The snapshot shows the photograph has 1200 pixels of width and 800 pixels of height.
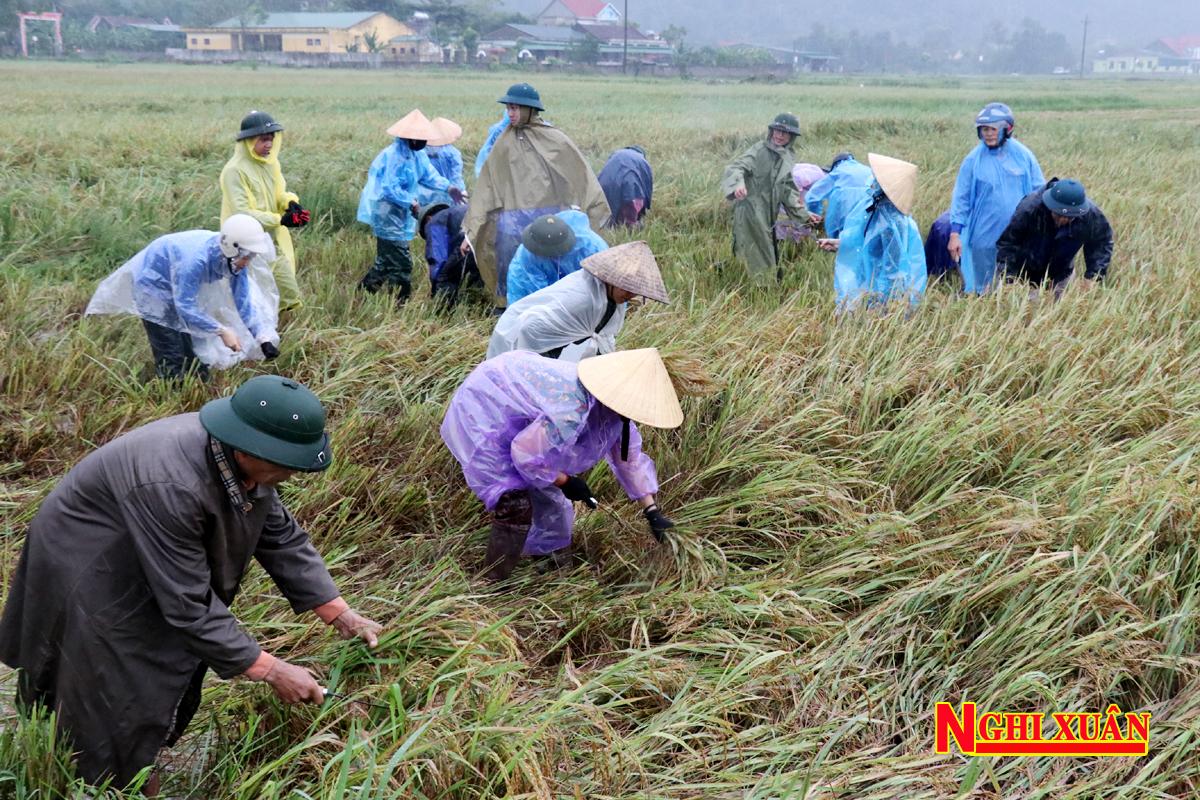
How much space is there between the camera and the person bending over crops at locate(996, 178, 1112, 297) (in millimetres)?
5648

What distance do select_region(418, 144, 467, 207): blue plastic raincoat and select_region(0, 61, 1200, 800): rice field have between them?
59 centimetres

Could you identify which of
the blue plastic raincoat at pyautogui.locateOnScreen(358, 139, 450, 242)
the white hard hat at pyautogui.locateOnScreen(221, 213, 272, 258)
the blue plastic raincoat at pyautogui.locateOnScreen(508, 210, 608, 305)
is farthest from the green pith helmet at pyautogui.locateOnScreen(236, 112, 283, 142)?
the blue plastic raincoat at pyautogui.locateOnScreen(508, 210, 608, 305)

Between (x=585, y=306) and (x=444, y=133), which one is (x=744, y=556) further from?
(x=444, y=133)

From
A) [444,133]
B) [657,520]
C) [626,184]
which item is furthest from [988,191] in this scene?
[657,520]

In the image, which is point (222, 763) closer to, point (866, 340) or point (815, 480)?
point (815, 480)

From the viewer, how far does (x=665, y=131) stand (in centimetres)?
1538

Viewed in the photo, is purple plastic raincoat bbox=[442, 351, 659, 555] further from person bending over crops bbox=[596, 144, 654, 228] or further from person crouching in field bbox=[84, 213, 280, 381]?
person bending over crops bbox=[596, 144, 654, 228]

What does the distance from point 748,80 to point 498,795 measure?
41.6 metres

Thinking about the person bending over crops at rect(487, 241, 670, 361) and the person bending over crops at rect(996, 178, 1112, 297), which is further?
the person bending over crops at rect(996, 178, 1112, 297)

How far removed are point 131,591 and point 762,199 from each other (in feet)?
18.0

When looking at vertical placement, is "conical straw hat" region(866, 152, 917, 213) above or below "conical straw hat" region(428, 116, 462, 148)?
below

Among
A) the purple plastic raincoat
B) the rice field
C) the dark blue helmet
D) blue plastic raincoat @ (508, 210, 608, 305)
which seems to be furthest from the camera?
the dark blue helmet

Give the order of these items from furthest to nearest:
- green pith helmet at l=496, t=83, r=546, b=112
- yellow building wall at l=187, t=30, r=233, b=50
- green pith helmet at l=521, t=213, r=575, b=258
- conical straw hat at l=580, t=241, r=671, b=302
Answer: yellow building wall at l=187, t=30, r=233, b=50
green pith helmet at l=496, t=83, r=546, b=112
green pith helmet at l=521, t=213, r=575, b=258
conical straw hat at l=580, t=241, r=671, b=302

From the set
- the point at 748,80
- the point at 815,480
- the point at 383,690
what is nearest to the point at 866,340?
the point at 815,480
